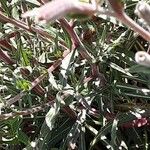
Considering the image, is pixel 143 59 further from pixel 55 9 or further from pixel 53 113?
pixel 53 113

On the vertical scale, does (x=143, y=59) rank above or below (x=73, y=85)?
above

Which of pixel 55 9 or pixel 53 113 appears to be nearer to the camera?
pixel 55 9

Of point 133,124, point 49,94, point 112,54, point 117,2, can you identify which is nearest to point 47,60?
point 49,94

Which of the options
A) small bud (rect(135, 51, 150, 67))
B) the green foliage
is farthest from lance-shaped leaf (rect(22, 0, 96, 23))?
the green foliage

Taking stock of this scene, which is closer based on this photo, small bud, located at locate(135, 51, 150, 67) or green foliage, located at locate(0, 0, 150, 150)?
small bud, located at locate(135, 51, 150, 67)

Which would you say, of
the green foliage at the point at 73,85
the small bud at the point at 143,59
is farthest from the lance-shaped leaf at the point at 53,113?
the small bud at the point at 143,59

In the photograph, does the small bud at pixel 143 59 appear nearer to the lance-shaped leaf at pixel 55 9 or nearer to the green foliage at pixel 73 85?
the lance-shaped leaf at pixel 55 9

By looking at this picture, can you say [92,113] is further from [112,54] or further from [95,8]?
[95,8]

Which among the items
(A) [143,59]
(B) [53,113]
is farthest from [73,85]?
(A) [143,59]

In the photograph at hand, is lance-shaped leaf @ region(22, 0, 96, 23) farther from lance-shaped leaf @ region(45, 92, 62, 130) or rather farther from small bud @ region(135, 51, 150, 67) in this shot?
lance-shaped leaf @ region(45, 92, 62, 130)
